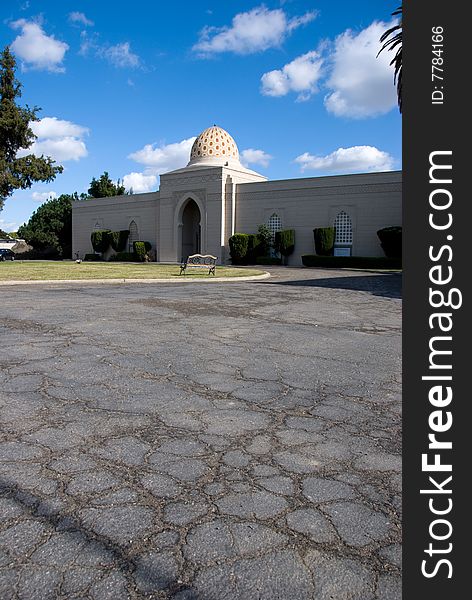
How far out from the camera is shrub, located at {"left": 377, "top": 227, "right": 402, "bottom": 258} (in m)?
32.0

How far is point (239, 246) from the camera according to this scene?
38406mm

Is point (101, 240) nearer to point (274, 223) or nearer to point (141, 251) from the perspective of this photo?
point (141, 251)

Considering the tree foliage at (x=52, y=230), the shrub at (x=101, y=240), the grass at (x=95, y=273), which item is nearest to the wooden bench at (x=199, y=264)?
the grass at (x=95, y=273)

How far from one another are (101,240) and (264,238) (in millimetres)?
18737

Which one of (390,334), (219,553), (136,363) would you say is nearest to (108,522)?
(219,553)

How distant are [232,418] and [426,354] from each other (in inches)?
88.6

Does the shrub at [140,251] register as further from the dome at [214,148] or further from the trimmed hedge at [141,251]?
the dome at [214,148]

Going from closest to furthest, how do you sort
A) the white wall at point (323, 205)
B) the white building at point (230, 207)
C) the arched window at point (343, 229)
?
the white wall at point (323, 205), the white building at point (230, 207), the arched window at point (343, 229)

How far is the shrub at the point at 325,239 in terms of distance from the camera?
117 ft

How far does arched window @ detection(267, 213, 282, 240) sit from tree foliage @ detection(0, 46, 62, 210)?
1630 centimetres

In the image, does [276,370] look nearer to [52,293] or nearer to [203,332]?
[203,332]

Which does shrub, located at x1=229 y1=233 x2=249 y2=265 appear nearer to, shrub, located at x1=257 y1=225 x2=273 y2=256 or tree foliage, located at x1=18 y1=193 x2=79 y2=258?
shrub, located at x1=257 y1=225 x2=273 y2=256

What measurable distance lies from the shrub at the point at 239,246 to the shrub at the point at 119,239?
45.9 feet

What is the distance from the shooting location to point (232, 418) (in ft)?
11.3
